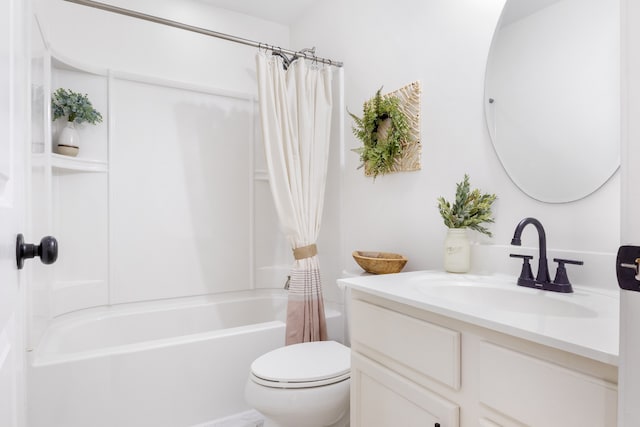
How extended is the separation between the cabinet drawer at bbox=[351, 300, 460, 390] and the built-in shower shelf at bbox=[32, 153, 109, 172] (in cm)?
178

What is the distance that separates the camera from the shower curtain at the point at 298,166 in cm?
203

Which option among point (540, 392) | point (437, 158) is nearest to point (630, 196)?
point (540, 392)

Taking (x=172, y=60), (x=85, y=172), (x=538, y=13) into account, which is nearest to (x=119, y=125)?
(x=85, y=172)

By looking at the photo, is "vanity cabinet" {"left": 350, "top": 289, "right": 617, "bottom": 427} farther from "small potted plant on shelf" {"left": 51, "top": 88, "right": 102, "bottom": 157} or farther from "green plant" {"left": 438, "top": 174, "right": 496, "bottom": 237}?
"small potted plant on shelf" {"left": 51, "top": 88, "right": 102, "bottom": 157}

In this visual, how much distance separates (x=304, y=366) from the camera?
1.53 m

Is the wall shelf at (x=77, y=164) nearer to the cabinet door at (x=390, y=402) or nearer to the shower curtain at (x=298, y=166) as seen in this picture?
the shower curtain at (x=298, y=166)

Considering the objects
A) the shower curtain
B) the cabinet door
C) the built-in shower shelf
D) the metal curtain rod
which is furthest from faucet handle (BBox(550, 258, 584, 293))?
the built-in shower shelf

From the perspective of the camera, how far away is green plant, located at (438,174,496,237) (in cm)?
140

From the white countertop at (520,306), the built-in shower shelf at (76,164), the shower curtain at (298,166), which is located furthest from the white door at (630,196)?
the built-in shower shelf at (76,164)

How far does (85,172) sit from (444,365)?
230 centimetres

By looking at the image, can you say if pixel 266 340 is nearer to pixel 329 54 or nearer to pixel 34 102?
pixel 34 102

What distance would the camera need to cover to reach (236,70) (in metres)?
2.76

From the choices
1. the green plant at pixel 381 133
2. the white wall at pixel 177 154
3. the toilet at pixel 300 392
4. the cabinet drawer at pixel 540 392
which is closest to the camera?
the cabinet drawer at pixel 540 392

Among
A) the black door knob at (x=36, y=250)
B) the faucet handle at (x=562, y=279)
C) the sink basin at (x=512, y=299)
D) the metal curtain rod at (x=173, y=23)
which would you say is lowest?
the sink basin at (x=512, y=299)
